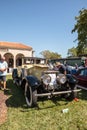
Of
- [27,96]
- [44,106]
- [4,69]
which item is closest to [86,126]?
[44,106]

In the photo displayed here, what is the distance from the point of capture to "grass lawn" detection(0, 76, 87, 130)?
3.94m

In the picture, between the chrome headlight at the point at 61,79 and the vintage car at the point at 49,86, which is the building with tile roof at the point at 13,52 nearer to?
the vintage car at the point at 49,86

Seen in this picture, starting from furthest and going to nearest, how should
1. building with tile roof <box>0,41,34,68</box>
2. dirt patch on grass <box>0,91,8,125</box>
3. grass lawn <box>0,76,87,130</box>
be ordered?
building with tile roof <box>0,41,34,68</box>
dirt patch on grass <box>0,91,8,125</box>
grass lawn <box>0,76,87,130</box>

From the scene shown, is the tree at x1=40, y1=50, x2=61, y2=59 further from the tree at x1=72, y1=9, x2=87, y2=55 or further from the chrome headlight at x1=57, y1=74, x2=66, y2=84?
the chrome headlight at x1=57, y1=74, x2=66, y2=84

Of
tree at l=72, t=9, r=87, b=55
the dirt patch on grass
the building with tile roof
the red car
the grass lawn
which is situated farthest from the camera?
the building with tile roof

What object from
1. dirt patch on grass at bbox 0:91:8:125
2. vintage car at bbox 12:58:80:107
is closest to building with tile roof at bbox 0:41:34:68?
dirt patch on grass at bbox 0:91:8:125

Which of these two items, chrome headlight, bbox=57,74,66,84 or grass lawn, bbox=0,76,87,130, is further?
chrome headlight, bbox=57,74,66,84

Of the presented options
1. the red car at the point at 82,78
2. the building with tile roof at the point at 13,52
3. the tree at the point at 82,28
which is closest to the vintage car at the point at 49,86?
the red car at the point at 82,78

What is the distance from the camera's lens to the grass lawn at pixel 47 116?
3.94m

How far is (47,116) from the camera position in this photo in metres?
4.57

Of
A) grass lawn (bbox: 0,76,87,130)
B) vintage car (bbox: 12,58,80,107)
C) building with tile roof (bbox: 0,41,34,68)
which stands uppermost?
building with tile roof (bbox: 0,41,34,68)

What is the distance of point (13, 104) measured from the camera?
5.68m

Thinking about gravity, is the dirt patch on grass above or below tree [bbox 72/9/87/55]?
below

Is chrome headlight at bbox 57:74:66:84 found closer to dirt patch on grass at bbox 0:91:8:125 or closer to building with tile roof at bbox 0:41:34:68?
dirt patch on grass at bbox 0:91:8:125
